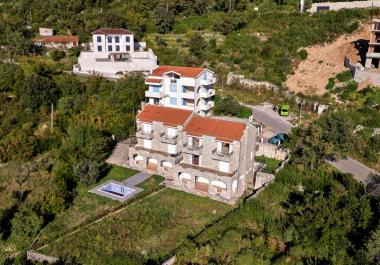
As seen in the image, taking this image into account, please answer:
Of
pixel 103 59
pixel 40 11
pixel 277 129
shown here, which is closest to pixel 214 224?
pixel 277 129

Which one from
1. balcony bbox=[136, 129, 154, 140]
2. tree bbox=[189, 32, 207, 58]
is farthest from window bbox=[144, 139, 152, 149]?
tree bbox=[189, 32, 207, 58]

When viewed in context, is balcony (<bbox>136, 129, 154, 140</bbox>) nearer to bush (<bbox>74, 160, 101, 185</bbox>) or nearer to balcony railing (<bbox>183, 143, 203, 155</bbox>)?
balcony railing (<bbox>183, 143, 203, 155</bbox>)

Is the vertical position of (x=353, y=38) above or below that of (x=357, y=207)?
above

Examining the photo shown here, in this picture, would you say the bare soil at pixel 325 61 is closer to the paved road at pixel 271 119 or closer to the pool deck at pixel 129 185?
the paved road at pixel 271 119

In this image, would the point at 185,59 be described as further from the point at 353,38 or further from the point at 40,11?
the point at 40,11

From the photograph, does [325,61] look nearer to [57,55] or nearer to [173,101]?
[173,101]
